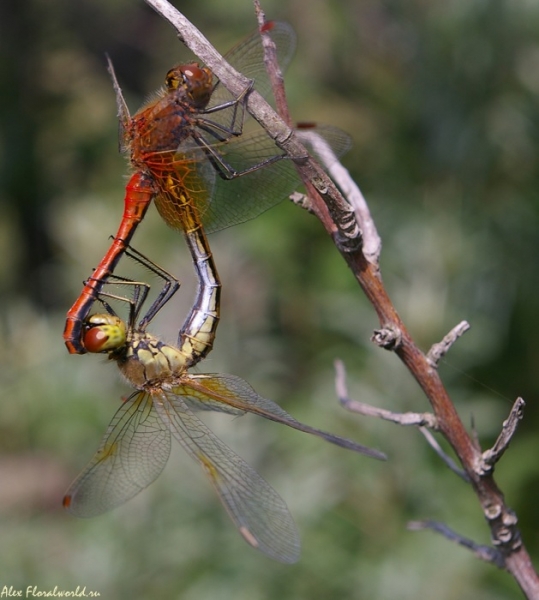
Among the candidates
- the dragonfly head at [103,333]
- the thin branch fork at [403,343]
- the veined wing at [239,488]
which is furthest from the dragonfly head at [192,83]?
the veined wing at [239,488]

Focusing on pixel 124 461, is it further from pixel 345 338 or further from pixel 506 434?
pixel 345 338

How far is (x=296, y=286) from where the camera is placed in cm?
326

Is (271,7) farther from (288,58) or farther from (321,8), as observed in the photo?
(288,58)

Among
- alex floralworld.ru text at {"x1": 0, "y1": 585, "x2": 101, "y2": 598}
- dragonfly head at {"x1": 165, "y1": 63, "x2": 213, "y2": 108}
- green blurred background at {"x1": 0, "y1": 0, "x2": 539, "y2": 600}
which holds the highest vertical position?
dragonfly head at {"x1": 165, "y1": 63, "x2": 213, "y2": 108}

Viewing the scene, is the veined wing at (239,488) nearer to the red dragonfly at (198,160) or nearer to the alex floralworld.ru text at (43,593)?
the red dragonfly at (198,160)

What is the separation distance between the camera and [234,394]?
134cm

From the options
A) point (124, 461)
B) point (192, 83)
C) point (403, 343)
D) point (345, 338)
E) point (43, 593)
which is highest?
point (192, 83)

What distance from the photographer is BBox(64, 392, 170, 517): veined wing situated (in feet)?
5.06

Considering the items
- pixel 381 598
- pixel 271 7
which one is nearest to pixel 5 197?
pixel 271 7

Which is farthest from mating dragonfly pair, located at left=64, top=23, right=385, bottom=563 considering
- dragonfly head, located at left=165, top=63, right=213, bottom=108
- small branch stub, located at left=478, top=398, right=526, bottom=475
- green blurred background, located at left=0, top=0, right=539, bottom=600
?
small branch stub, located at left=478, top=398, right=526, bottom=475

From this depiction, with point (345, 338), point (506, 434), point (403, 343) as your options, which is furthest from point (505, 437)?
point (345, 338)

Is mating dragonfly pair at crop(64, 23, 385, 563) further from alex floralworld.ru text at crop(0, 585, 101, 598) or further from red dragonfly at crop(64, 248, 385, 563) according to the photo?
alex floralworld.ru text at crop(0, 585, 101, 598)

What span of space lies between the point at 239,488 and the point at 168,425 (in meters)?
0.20

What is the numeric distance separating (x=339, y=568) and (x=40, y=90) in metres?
3.52
